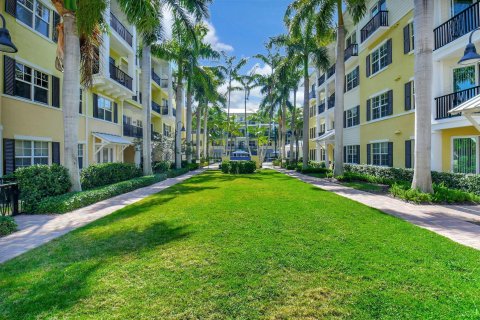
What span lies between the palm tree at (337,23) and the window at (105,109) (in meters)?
16.2

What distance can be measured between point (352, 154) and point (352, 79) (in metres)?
7.06

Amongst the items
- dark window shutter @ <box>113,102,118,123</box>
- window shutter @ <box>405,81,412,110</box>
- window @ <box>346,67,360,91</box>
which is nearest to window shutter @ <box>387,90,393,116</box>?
window shutter @ <box>405,81,412,110</box>

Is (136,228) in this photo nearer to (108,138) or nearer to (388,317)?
(388,317)

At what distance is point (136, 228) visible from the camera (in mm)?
7004

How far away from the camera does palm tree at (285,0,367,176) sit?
1831 cm

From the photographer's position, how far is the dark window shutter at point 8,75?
1158 cm

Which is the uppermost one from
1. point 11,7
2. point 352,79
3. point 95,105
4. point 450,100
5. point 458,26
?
point 352,79

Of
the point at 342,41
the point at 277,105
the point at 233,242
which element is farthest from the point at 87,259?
the point at 277,105

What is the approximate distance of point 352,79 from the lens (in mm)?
25469

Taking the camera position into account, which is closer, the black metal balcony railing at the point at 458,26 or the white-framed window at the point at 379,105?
the black metal balcony railing at the point at 458,26

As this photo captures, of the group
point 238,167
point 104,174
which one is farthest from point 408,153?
point 104,174

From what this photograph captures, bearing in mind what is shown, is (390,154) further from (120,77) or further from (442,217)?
(120,77)

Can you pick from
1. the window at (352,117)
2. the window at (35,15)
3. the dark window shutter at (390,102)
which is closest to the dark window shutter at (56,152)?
the window at (35,15)

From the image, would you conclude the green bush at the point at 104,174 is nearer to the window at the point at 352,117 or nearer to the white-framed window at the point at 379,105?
the white-framed window at the point at 379,105
